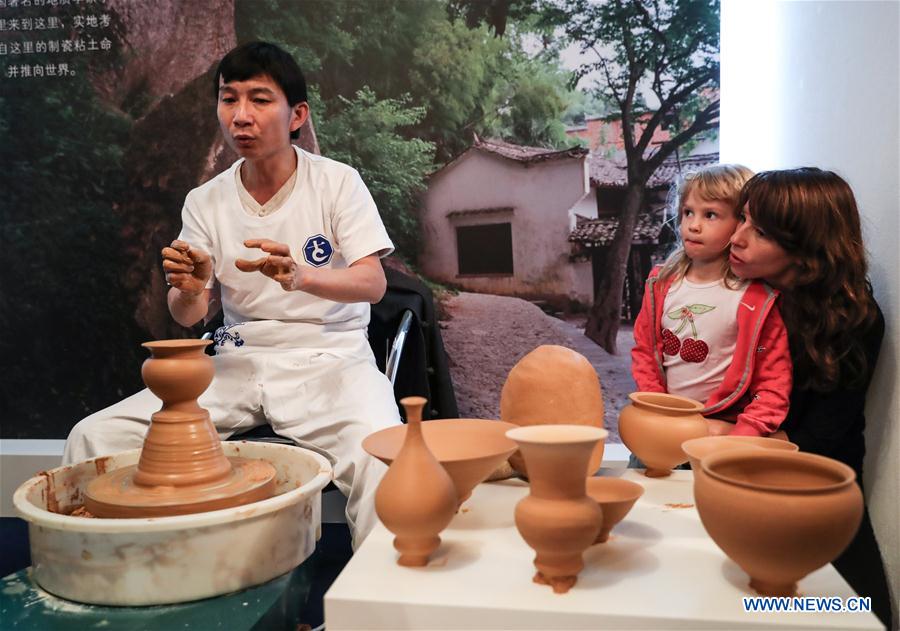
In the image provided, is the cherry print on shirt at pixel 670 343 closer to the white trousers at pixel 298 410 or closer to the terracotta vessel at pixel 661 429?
the terracotta vessel at pixel 661 429

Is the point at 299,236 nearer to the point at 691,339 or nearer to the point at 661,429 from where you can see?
the point at 691,339

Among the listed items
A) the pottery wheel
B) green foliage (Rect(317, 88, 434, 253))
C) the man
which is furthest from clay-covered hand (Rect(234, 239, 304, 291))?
green foliage (Rect(317, 88, 434, 253))

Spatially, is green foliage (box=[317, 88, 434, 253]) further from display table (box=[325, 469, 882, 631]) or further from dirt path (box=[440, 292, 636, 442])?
display table (box=[325, 469, 882, 631])

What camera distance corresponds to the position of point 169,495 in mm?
1674

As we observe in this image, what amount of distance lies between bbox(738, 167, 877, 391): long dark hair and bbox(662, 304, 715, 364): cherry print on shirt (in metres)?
0.27

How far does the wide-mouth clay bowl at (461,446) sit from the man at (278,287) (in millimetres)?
740

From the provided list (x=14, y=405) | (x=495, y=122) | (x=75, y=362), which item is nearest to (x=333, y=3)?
(x=495, y=122)

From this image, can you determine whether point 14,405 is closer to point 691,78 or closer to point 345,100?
point 345,100

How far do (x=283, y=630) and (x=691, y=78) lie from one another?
3295 mm

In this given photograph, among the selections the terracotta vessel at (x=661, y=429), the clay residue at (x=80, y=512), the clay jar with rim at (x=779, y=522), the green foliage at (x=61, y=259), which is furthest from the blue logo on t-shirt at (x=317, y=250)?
the green foliage at (x=61, y=259)

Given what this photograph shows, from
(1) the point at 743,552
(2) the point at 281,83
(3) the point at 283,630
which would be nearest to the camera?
(1) the point at 743,552

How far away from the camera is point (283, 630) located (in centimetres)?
163

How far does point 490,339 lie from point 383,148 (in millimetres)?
1199

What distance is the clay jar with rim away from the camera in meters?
1.08
